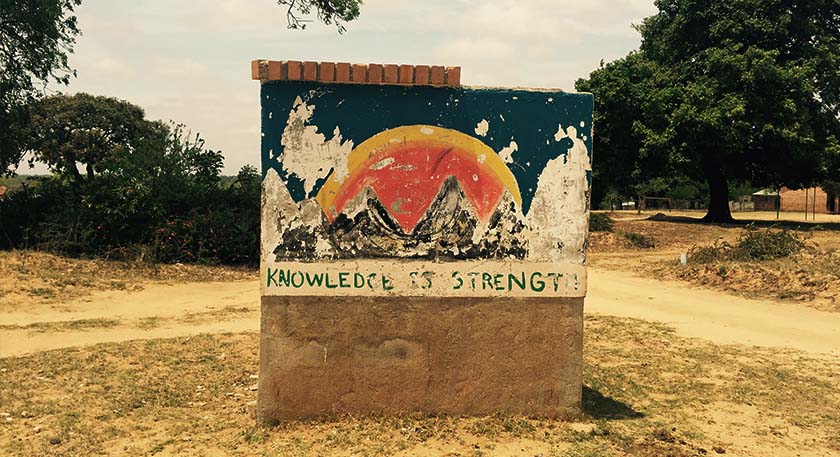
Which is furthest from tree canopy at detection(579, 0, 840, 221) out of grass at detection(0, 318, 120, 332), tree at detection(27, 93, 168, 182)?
tree at detection(27, 93, 168, 182)

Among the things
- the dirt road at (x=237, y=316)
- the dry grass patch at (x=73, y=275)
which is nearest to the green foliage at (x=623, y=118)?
the dirt road at (x=237, y=316)

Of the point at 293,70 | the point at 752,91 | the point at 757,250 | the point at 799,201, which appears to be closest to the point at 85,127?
the point at 752,91

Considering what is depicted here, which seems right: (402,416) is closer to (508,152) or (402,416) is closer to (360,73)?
(508,152)

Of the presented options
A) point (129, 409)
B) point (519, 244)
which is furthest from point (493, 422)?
point (129, 409)

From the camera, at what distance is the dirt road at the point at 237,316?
8.96 m

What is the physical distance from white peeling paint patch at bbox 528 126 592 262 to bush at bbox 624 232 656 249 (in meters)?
17.6

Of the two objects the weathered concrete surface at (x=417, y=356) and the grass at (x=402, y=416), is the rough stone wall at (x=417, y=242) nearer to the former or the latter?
the weathered concrete surface at (x=417, y=356)

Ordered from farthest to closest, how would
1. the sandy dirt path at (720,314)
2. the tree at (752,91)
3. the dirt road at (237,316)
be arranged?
1. the tree at (752,91)
2. the sandy dirt path at (720,314)
3. the dirt road at (237,316)

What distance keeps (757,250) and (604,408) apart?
12046 millimetres

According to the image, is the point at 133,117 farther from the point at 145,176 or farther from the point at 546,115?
the point at 546,115

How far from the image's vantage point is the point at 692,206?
53.4 meters

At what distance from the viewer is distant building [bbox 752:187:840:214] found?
163 feet

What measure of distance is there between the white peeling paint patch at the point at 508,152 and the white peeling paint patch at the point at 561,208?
0.30 metres

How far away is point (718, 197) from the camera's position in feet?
95.8
